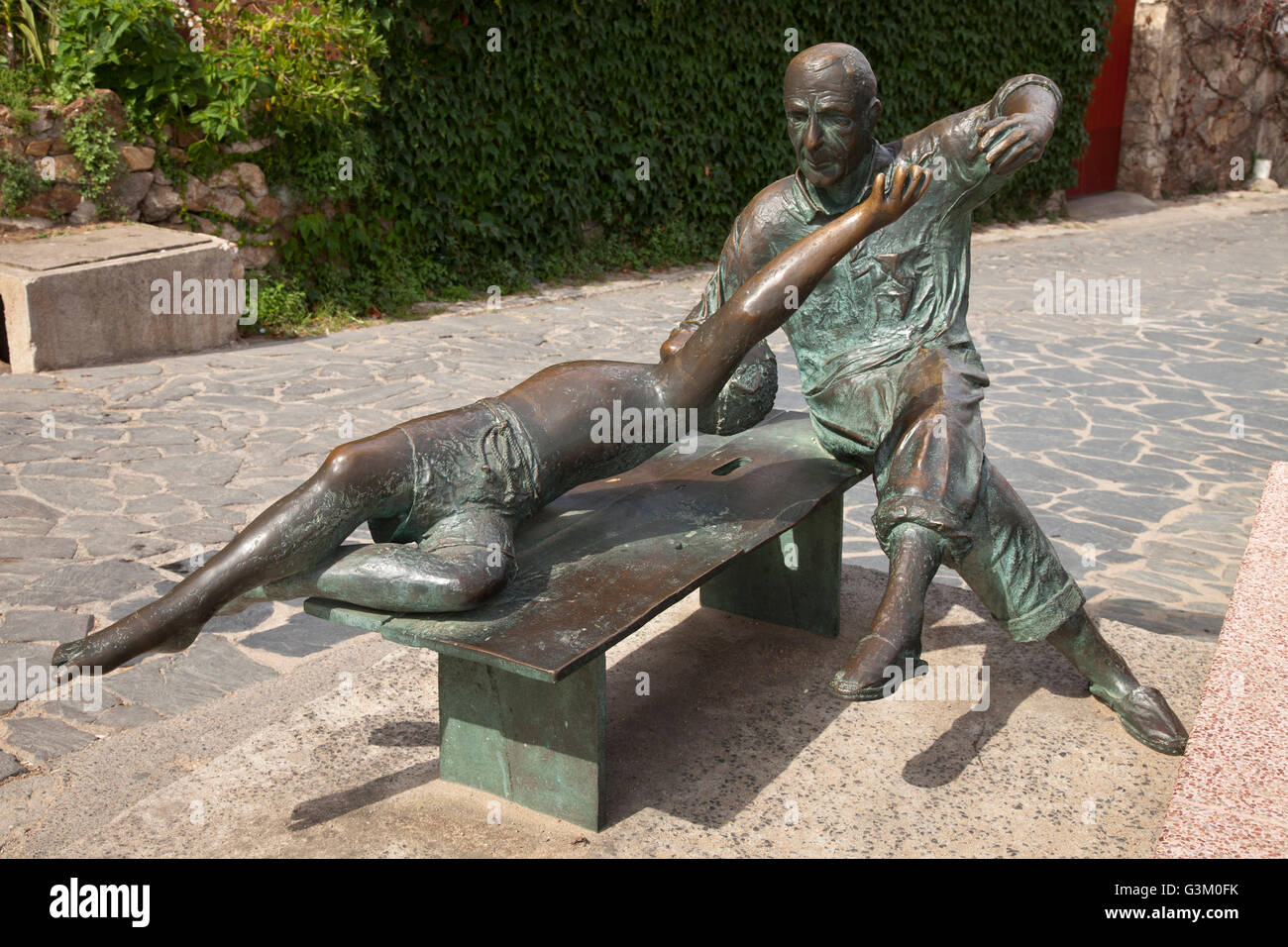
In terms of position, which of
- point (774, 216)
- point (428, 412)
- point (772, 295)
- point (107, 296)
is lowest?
point (428, 412)

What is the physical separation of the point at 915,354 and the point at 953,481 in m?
0.56

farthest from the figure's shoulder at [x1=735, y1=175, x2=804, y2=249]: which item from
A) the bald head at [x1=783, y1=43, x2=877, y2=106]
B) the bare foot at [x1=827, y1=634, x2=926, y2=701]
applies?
the bare foot at [x1=827, y1=634, x2=926, y2=701]

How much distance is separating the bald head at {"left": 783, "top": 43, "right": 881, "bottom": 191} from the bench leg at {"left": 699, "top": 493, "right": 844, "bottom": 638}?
3.10 ft

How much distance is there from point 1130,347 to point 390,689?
6.06 meters

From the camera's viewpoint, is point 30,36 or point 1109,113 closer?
point 30,36

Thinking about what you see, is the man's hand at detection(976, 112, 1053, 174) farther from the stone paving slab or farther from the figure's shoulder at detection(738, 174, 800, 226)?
the stone paving slab

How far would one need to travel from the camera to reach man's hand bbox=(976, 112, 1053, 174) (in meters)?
2.91

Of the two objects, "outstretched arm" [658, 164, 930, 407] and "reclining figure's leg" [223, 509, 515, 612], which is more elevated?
"outstretched arm" [658, 164, 930, 407]

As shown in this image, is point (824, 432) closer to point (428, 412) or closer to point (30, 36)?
point (428, 412)

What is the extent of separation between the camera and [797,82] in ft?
9.91

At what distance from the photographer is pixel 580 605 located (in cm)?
251

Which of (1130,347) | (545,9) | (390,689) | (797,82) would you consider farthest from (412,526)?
(545,9)

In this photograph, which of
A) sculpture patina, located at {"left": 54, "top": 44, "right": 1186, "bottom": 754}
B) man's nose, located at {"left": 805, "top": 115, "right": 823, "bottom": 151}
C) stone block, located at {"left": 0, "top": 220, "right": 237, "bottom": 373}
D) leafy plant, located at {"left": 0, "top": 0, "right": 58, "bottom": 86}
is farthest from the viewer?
leafy plant, located at {"left": 0, "top": 0, "right": 58, "bottom": 86}

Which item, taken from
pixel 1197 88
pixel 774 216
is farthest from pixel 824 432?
pixel 1197 88
